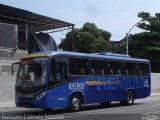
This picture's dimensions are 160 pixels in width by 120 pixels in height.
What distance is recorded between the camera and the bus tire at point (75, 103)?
2097 centimetres

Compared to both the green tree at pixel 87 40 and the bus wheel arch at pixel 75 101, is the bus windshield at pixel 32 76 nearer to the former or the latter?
the bus wheel arch at pixel 75 101

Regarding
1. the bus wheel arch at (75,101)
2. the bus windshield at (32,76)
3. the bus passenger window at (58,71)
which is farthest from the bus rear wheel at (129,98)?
the bus windshield at (32,76)

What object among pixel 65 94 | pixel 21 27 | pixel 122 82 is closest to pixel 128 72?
pixel 122 82

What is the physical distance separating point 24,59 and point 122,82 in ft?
23.1

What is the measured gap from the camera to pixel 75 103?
69.7ft

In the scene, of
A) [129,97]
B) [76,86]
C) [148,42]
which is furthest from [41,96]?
[148,42]

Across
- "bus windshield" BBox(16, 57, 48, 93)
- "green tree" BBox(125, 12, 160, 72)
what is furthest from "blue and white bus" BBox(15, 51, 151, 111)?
"green tree" BBox(125, 12, 160, 72)

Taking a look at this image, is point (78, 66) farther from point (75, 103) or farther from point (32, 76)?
point (32, 76)

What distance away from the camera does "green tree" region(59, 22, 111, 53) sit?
6838 centimetres

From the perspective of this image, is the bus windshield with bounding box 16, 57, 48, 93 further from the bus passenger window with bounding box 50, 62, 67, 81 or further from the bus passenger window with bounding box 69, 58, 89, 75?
the bus passenger window with bounding box 69, 58, 89, 75

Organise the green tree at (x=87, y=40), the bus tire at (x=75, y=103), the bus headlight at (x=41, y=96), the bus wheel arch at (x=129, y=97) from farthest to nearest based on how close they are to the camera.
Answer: the green tree at (x=87, y=40), the bus wheel arch at (x=129, y=97), the bus tire at (x=75, y=103), the bus headlight at (x=41, y=96)

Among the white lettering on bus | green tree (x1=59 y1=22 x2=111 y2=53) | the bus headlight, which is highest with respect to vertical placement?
green tree (x1=59 y1=22 x2=111 y2=53)

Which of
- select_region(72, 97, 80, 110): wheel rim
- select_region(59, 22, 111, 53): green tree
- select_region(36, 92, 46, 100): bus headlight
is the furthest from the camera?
select_region(59, 22, 111, 53): green tree

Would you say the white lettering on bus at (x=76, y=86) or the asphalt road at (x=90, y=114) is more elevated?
the white lettering on bus at (x=76, y=86)
